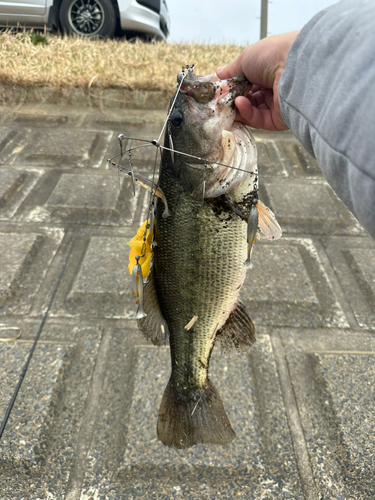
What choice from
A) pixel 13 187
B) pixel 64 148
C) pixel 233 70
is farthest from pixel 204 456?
pixel 64 148

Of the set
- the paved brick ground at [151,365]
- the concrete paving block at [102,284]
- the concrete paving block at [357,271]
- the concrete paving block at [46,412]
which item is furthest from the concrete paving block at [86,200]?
the concrete paving block at [357,271]

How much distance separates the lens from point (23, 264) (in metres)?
2.55

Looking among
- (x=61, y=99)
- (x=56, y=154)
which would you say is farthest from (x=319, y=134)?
(x=61, y=99)

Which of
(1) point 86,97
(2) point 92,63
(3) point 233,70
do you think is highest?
(3) point 233,70

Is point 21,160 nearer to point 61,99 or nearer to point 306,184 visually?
point 61,99

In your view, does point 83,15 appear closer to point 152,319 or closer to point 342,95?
point 152,319

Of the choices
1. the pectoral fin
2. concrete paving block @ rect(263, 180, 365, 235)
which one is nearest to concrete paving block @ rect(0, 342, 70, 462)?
the pectoral fin

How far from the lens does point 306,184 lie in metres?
3.53

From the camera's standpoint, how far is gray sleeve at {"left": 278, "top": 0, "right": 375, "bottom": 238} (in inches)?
30.7

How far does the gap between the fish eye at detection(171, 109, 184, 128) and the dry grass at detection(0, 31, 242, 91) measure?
12.5 ft

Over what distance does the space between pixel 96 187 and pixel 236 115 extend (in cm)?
229

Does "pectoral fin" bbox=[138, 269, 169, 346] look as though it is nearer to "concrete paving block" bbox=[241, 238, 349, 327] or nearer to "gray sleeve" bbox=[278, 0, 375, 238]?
"gray sleeve" bbox=[278, 0, 375, 238]

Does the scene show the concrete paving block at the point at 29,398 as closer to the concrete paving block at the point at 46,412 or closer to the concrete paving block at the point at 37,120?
the concrete paving block at the point at 46,412

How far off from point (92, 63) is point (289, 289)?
431 cm
